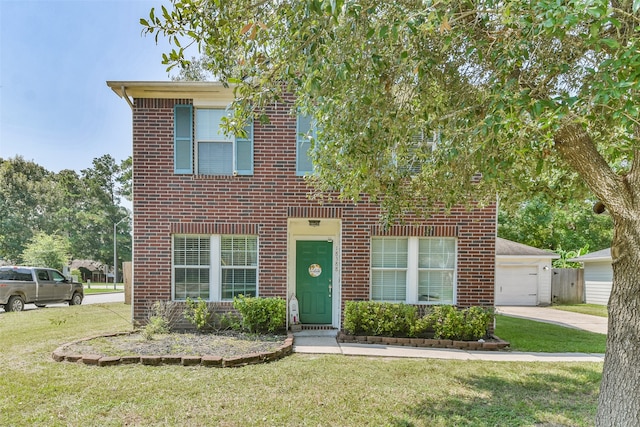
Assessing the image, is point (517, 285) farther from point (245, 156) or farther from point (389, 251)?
point (245, 156)

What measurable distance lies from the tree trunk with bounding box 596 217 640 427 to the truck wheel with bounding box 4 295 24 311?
52.5 ft

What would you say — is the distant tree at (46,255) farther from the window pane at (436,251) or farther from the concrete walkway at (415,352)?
the window pane at (436,251)

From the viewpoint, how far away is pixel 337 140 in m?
4.12

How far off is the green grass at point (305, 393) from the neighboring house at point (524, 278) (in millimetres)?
11095

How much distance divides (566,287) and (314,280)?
14.9 m

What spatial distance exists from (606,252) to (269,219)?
16587 millimetres

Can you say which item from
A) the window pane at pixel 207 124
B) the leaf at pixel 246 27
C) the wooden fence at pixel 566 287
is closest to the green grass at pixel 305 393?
the leaf at pixel 246 27

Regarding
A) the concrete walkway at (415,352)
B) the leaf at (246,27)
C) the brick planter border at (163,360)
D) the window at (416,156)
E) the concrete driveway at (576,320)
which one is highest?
the leaf at (246,27)

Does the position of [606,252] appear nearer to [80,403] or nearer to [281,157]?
[281,157]

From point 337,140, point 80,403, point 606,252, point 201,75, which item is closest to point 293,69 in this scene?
point 337,140

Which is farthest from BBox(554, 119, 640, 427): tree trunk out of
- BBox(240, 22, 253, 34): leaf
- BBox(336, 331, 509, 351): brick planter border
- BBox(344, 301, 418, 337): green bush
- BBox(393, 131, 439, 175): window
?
BBox(344, 301, 418, 337): green bush

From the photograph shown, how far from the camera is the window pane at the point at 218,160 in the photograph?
7.78 metres

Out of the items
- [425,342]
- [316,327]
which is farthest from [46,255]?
[425,342]

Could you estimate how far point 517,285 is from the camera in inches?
645
